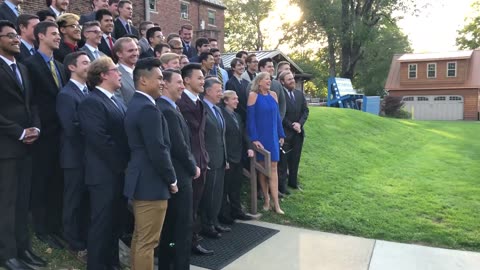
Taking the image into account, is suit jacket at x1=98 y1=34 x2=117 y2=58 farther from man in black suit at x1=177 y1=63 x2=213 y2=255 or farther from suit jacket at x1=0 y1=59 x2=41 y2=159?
suit jacket at x1=0 y1=59 x2=41 y2=159

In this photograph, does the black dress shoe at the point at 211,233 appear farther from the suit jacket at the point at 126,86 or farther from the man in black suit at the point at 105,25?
the man in black suit at the point at 105,25

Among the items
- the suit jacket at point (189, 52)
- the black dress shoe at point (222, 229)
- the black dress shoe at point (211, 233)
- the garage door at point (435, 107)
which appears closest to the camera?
the black dress shoe at point (211, 233)

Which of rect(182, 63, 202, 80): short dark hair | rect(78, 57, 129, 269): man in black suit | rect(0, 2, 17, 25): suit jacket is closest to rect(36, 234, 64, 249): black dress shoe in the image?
rect(78, 57, 129, 269): man in black suit

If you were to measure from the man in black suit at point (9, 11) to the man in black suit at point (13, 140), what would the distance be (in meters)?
1.28

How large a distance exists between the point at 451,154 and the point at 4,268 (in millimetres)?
12289

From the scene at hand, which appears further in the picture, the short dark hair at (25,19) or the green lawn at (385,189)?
the green lawn at (385,189)

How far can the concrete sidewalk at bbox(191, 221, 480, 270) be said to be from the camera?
449 centimetres

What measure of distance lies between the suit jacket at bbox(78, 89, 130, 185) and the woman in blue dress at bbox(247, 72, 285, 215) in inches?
109

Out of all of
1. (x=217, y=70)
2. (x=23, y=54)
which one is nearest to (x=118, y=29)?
(x=217, y=70)

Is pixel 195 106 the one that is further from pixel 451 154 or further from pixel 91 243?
pixel 451 154

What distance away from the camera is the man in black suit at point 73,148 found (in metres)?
3.78

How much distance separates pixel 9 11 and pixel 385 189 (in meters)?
6.76

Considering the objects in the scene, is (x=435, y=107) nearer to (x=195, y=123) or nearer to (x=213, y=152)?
(x=213, y=152)

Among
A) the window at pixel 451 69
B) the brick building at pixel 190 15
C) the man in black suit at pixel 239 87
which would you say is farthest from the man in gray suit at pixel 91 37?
the window at pixel 451 69
